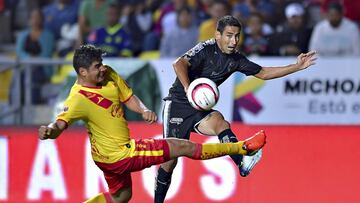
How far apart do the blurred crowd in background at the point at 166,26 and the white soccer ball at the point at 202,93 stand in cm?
608

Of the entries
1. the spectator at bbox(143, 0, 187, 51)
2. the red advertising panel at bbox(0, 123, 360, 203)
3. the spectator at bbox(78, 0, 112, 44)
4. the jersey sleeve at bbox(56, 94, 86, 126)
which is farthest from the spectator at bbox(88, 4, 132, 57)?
the jersey sleeve at bbox(56, 94, 86, 126)

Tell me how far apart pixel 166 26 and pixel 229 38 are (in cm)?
681

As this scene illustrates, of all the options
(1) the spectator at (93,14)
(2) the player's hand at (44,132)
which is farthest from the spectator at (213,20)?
(2) the player's hand at (44,132)

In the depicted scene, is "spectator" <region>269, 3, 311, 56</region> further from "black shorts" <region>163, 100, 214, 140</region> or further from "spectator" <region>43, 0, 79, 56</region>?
"black shorts" <region>163, 100, 214, 140</region>

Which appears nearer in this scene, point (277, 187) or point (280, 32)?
point (277, 187)

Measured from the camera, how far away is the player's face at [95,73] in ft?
33.1

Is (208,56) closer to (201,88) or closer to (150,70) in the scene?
(201,88)

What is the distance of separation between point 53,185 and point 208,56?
2.96 metres

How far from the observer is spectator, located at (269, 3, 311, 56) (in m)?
17.0

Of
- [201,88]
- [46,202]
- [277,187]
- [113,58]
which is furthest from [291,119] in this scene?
[201,88]

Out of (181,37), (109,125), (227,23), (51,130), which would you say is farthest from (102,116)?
(181,37)

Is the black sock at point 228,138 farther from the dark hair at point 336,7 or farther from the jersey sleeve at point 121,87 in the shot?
the dark hair at point 336,7

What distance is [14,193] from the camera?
43.1ft

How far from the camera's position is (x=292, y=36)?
1714cm
